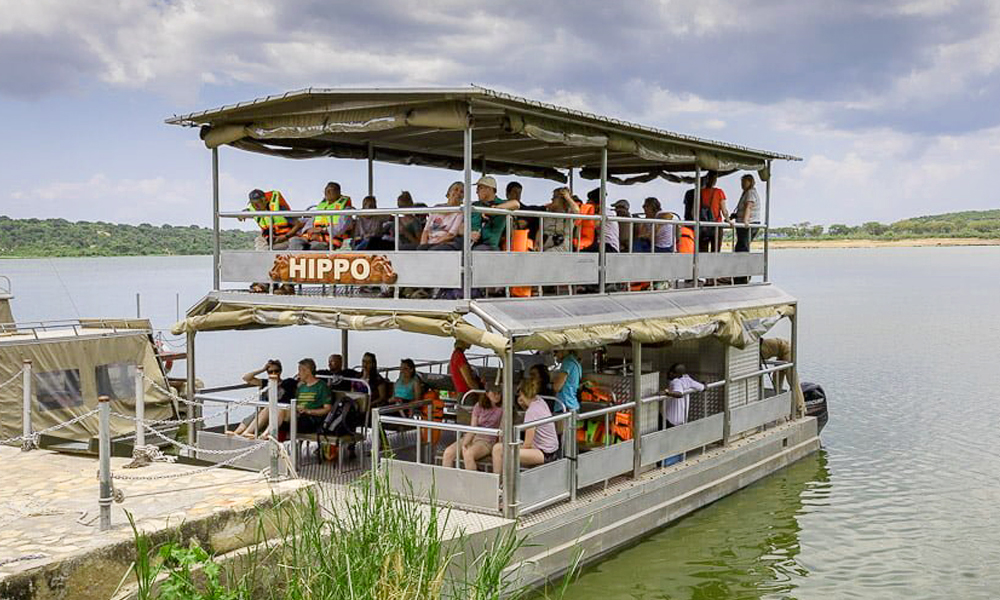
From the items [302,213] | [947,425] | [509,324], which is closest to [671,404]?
[509,324]

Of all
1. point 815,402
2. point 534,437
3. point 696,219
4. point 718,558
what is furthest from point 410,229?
point 815,402

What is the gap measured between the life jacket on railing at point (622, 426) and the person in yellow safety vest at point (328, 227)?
14.9ft

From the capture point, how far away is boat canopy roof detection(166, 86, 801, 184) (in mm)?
11398

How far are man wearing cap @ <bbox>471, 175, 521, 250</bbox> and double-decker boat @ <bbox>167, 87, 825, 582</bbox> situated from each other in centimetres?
9

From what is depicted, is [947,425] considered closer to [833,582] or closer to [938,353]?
[833,582]

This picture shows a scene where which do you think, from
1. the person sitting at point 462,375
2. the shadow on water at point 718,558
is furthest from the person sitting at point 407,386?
the shadow on water at point 718,558

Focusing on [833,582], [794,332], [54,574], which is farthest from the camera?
[794,332]

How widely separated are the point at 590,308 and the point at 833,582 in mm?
4873

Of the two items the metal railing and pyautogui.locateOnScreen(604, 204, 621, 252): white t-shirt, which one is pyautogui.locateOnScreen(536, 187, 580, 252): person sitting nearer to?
the metal railing

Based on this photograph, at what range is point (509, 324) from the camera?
10.8m

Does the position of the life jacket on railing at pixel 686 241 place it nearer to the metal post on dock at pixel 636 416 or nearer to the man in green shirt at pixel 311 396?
the metal post on dock at pixel 636 416

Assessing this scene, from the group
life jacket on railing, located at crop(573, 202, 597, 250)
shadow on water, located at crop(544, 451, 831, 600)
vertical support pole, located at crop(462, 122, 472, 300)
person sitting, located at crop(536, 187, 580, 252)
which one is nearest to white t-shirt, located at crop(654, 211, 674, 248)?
life jacket on railing, located at crop(573, 202, 597, 250)

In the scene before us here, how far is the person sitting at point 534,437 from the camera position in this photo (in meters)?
11.0

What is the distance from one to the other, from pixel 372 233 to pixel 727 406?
647cm
